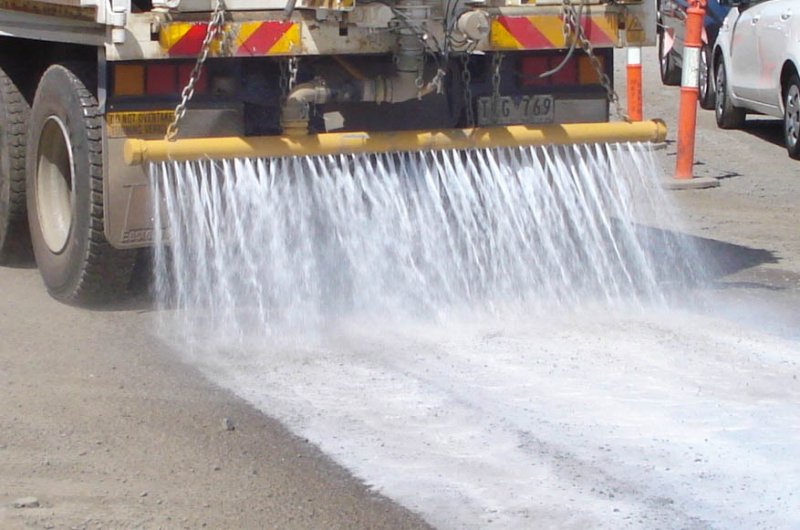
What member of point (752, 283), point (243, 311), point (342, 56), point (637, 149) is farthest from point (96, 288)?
point (752, 283)

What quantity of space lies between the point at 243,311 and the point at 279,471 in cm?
212

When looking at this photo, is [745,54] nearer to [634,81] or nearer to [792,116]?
[792,116]

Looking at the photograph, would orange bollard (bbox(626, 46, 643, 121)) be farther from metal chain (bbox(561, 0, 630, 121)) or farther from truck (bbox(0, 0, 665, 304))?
metal chain (bbox(561, 0, 630, 121))

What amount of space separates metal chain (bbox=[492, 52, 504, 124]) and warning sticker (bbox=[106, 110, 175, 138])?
1.50 meters

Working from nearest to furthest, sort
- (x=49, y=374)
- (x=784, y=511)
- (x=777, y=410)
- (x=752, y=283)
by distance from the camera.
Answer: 1. (x=784, y=511)
2. (x=777, y=410)
3. (x=49, y=374)
4. (x=752, y=283)

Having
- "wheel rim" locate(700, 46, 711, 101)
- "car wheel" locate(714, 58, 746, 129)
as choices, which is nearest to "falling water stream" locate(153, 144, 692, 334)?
"car wheel" locate(714, 58, 746, 129)

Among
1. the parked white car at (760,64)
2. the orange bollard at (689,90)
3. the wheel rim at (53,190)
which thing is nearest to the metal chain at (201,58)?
the wheel rim at (53,190)

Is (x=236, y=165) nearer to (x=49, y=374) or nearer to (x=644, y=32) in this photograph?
(x=49, y=374)

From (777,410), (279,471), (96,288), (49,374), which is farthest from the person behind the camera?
(96,288)

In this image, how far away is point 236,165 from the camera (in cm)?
666

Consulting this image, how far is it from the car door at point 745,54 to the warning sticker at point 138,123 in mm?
7469

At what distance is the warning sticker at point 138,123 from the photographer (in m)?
6.67

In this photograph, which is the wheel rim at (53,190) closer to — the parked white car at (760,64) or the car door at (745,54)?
the parked white car at (760,64)

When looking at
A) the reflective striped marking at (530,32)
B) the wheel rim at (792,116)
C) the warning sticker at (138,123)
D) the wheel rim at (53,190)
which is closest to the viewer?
the warning sticker at (138,123)
